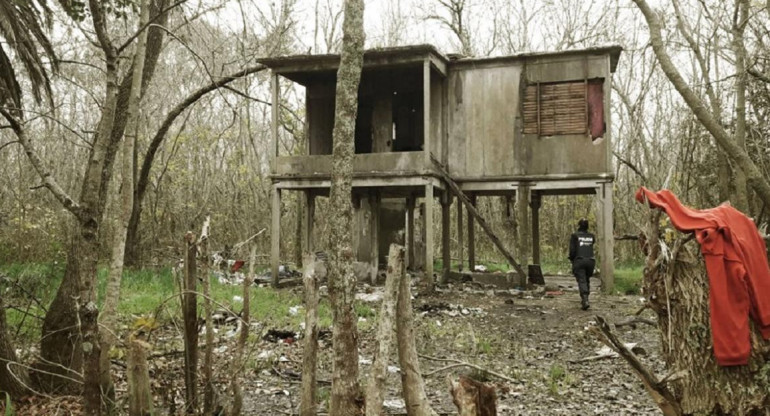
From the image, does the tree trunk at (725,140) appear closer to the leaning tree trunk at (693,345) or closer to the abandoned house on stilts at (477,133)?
the leaning tree trunk at (693,345)

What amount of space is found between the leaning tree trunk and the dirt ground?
4.72 feet

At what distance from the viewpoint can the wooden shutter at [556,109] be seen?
14.2 metres

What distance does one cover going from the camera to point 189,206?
20750mm

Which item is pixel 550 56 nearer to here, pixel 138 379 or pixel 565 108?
pixel 565 108

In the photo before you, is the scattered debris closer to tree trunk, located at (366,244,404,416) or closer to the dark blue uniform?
tree trunk, located at (366,244,404,416)

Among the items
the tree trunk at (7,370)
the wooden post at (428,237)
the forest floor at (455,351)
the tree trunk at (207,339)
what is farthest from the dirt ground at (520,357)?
the tree trunk at (7,370)

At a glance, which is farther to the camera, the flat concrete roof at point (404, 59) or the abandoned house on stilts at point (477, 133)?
the abandoned house on stilts at point (477, 133)

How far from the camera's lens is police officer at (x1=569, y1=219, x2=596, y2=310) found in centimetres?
1159

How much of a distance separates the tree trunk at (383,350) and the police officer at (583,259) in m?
8.08

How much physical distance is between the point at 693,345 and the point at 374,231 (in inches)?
435

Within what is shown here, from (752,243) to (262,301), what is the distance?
8721 millimetres

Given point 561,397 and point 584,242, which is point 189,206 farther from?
point 561,397

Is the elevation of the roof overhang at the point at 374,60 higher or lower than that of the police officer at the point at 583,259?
higher

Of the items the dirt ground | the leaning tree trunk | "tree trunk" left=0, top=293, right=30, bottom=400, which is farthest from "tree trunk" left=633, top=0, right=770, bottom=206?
"tree trunk" left=0, top=293, right=30, bottom=400
